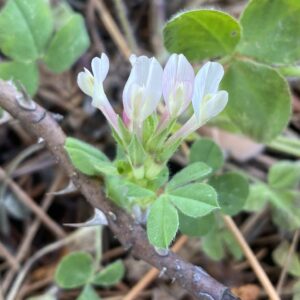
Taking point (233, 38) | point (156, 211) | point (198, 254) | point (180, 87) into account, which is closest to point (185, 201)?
point (156, 211)

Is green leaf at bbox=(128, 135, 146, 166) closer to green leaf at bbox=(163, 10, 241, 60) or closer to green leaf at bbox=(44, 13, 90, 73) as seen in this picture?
green leaf at bbox=(163, 10, 241, 60)

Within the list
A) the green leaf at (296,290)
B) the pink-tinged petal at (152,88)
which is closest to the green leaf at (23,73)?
the pink-tinged petal at (152,88)

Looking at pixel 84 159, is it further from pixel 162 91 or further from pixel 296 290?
pixel 296 290

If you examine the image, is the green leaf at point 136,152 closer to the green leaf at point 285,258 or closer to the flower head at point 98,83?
the flower head at point 98,83

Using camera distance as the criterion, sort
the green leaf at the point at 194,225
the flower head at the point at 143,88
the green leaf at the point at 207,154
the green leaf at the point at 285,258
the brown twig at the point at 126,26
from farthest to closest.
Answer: the brown twig at the point at 126,26
the green leaf at the point at 285,258
the green leaf at the point at 207,154
the green leaf at the point at 194,225
the flower head at the point at 143,88

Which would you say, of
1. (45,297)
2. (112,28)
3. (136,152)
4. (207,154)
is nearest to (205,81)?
(136,152)
